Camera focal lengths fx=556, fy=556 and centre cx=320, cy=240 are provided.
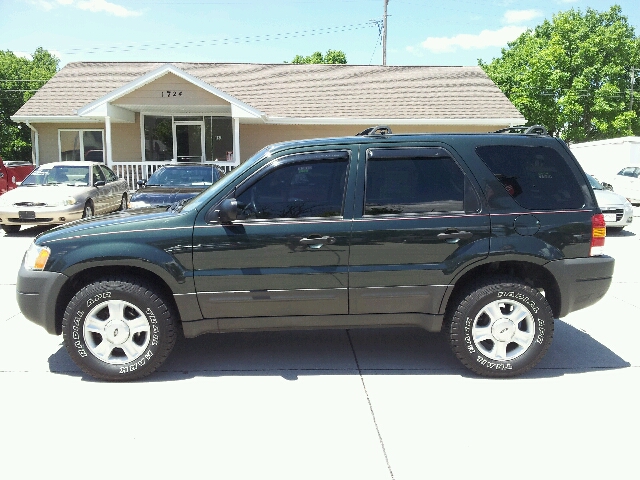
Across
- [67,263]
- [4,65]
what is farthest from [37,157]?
[4,65]

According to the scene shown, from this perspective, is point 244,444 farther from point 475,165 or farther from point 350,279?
point 475,165

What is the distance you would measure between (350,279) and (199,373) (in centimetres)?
144

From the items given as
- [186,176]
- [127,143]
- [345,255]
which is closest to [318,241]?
[345,255]

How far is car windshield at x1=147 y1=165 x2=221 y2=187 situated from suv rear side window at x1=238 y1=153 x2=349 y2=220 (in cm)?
772

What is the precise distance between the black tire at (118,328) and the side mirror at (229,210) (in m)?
0.81

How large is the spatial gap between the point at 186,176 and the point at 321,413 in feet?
30.1

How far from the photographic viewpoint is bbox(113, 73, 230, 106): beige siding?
18.1 metres

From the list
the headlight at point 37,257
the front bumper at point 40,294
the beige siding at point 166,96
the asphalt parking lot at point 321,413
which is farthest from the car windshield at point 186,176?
the front bumper at point 40,294

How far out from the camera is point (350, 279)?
4.16 m

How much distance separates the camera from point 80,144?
20625mm

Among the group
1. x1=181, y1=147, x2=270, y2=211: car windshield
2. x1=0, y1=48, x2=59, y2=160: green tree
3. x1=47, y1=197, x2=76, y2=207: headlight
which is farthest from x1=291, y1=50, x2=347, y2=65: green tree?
x1=181, y1=147, x2=270, y2=211: car windshield

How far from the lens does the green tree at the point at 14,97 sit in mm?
47906

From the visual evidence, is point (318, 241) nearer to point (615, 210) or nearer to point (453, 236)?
point (453, 236)

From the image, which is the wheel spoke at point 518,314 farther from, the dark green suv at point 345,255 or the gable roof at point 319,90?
the gable roof at point 319,90
